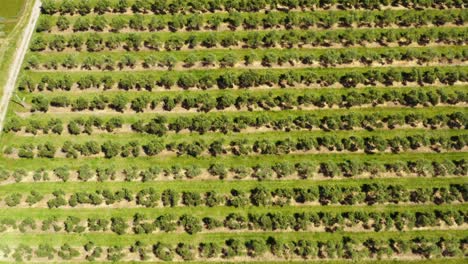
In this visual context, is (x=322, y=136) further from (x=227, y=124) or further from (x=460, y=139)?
(x=460, y=139)

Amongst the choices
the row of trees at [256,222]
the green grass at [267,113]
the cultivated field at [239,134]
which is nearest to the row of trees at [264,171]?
the cultivated field at [239,134]

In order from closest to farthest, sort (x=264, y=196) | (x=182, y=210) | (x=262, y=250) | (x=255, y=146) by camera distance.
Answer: (x=262, y=250) → (x=264, y=196) → (x=182, y=210) → (x=255, y=146)

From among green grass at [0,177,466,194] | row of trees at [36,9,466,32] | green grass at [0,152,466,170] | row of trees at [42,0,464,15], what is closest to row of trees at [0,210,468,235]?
green grass at [0,177,466,194]

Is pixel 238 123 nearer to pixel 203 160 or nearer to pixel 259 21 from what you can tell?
pixel 203 160

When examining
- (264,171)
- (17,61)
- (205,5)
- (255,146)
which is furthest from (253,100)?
(17,61)

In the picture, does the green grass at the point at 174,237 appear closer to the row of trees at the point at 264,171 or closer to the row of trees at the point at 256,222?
the row of trees at the point at 256,222

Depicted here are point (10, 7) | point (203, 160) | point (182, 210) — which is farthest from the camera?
point (10, 7)

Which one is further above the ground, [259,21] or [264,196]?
[259,21]
